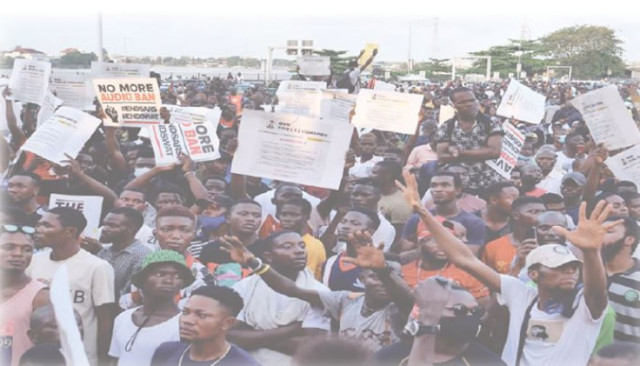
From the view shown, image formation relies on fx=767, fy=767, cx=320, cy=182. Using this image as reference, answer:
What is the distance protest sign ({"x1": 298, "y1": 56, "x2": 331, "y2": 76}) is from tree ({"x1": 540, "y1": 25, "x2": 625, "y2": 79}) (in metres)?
28.7

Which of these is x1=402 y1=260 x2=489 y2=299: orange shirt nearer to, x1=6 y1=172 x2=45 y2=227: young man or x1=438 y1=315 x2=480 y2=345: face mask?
x1=438 y1=315 x2=480 y2=345: face mask

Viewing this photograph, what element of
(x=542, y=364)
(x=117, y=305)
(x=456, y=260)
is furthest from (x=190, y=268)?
(x=542, y=364)

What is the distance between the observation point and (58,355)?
2969 millimetres

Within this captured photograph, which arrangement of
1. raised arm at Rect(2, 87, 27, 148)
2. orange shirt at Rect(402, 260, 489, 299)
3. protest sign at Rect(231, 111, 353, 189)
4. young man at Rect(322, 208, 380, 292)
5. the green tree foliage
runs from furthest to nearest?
the green tree foliage < raised arm at Rect(2, 87, 27, 148) < protest sign at Rect(231, 111, 353, 189) < young man at Rect(322, 208, 380, 292) < orange shirt at Rect(402, 260, 489, 299)

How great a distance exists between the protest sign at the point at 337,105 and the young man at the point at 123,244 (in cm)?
428

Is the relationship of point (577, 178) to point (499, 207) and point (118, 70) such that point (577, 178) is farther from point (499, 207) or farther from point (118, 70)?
point (118, 70)

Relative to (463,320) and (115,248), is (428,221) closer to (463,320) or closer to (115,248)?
(463,320)

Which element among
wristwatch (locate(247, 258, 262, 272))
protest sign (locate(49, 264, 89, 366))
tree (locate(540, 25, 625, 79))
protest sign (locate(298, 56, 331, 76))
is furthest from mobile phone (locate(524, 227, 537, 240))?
tree (locate(540, 25, 625, 79))

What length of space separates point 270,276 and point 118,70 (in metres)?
5.75

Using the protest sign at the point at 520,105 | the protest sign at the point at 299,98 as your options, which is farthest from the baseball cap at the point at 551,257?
the protest sign at the point at 299,98

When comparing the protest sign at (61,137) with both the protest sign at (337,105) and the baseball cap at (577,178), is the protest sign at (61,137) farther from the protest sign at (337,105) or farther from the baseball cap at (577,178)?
the baseball cap at (577,178)

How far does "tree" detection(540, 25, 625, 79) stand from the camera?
39.6m

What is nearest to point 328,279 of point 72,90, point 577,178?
point 577,178

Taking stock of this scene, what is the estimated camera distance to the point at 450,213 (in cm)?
479
